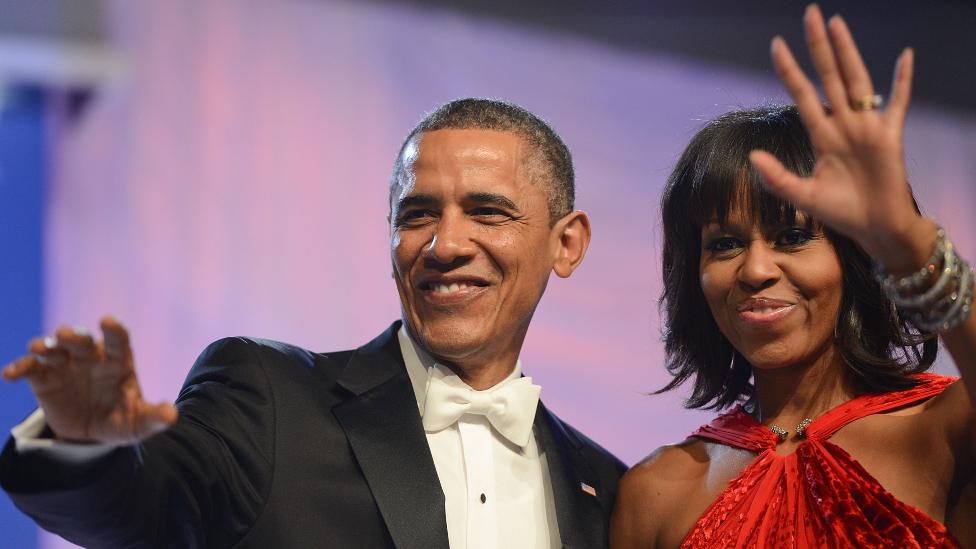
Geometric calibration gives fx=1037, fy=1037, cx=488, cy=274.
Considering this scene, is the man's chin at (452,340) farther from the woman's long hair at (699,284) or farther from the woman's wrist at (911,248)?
the woman's wrist at (911,248)

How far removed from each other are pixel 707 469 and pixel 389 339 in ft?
2.71

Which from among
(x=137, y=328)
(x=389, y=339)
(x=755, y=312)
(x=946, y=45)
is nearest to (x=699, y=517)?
(x=755, y=312)

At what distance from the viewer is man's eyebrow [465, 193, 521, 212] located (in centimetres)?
254

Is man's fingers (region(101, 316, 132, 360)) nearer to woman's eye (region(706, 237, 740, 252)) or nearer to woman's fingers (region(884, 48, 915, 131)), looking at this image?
woman's fingers (region(884, 48, 915, 131))

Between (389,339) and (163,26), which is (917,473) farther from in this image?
(163,26)

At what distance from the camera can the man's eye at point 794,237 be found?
2.18 meters

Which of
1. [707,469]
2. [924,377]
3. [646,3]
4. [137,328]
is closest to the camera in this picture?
[924,377]

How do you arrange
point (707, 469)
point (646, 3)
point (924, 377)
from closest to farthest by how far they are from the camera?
1. point (924, 377)
2. point (707, 469)
3. point (646, 3)

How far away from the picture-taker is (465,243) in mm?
2525

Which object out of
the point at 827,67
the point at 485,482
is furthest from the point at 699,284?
the point at 827,67

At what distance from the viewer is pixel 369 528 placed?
2180 mm

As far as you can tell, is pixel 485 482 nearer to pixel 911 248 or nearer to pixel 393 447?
pixel 393 447

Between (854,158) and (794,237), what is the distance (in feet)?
1.84

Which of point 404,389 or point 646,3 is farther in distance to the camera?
point 646,3
